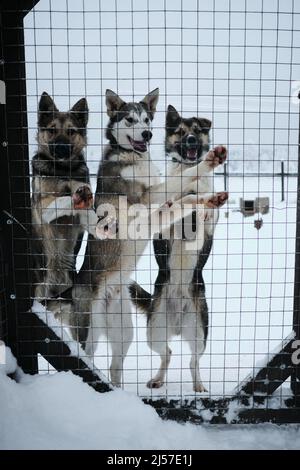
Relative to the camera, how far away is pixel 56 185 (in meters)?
2.92

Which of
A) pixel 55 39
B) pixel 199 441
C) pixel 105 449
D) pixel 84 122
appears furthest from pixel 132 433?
pixel 55 39

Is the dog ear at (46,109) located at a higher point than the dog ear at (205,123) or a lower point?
higher

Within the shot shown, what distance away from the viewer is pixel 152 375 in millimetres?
3117

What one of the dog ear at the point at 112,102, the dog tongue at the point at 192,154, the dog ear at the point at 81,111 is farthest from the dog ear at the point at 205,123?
the dog ear at the point at 81,111

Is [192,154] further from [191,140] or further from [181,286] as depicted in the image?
[181,286]

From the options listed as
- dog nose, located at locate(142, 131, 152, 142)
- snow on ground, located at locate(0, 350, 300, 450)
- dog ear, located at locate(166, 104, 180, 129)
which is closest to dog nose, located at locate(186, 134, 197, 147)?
dog ear, located at locate(166, 104, 180, 129)

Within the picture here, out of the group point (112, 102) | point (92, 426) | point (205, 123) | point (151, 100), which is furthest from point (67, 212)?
point (92, 426)

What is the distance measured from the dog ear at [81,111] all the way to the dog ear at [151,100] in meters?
0.37

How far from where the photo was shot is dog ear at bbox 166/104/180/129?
9.33 feet

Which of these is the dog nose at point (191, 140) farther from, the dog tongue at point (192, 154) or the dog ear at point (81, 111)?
the dog ear at point (81, 111)

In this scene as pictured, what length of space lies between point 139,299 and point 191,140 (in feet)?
3.77

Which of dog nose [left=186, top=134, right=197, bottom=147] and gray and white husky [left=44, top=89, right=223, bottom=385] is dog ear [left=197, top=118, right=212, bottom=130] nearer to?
dog nose [left=186, top=134, right=197, bottom=147]

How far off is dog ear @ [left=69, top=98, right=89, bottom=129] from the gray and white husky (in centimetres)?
15

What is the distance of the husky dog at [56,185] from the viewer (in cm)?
282
